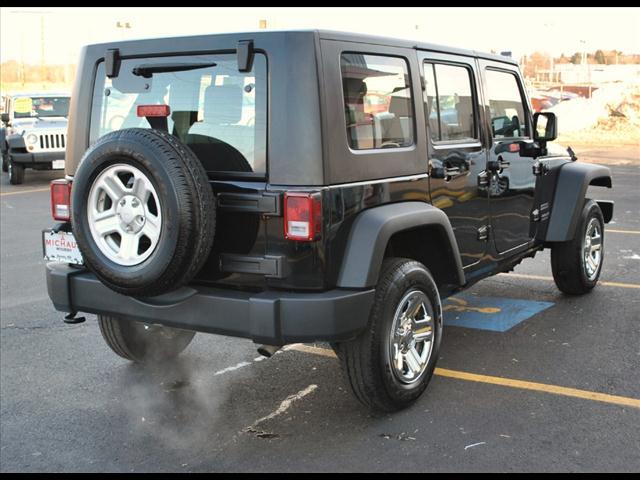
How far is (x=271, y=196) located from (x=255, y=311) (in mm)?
543

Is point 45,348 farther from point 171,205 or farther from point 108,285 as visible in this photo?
point 171,205

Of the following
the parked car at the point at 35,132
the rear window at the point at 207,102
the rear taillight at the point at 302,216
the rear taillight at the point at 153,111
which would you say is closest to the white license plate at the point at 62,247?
the rear window at the point at 207,102

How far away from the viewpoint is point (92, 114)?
418cm

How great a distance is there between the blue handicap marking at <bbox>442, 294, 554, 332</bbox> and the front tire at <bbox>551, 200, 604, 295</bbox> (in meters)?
0.26

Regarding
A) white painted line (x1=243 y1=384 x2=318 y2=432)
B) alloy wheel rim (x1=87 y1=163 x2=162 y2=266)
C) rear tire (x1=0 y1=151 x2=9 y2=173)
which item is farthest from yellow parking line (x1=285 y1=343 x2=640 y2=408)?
rear tire (x1=0 y1=151 x2=9 y2=173)

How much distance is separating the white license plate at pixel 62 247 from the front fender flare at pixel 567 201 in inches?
141

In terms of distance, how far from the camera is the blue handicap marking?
18.2ft

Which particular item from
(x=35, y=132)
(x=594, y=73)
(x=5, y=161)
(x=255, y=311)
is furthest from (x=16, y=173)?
(x=594, y=73)

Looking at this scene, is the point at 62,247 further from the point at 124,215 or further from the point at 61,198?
the point at 124,215

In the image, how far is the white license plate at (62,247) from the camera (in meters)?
4.02

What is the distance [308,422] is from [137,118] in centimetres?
185

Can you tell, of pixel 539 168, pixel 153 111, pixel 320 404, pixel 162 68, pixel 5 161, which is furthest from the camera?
pixel 5 161

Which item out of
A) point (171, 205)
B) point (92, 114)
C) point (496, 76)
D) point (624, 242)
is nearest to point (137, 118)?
point (92, 114)

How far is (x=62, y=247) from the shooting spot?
408 centimetres
